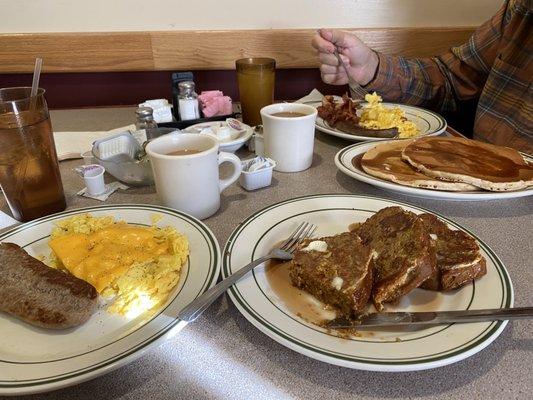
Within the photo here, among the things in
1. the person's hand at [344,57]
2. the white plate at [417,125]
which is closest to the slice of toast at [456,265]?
the white plate at [417,125]

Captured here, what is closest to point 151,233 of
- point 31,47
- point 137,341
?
point 137,341

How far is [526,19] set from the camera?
5.90ft

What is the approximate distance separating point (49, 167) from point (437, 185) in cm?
118

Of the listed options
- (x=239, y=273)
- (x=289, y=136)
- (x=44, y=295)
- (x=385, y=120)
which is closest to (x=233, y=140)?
(x=289, y=136)

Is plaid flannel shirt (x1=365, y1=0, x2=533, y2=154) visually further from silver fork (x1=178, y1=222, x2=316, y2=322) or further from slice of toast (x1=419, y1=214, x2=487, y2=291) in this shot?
silver fork (x1=178, y1=222, x2=316, y2=322)

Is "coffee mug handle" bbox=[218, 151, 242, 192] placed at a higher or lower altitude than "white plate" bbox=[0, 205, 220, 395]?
higher

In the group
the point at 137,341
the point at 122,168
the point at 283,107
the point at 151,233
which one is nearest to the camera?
the point at 137,341

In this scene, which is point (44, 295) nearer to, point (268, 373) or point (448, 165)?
point (268, 373)

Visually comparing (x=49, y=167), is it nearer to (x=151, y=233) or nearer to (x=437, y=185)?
(x=151, y=233)

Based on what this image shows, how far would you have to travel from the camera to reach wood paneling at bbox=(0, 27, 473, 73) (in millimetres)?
2555

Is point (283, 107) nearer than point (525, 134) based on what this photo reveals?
Yes

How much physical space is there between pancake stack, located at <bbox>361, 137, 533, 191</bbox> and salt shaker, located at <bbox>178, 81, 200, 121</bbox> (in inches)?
33.0

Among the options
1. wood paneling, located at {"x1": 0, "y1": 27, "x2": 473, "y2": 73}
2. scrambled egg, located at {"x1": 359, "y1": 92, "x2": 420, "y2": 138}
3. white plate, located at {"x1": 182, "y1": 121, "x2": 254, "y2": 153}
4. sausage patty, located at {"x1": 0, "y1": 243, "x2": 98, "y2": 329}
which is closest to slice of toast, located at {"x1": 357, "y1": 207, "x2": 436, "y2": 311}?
sausage patty, located at {"x1": 0, "y1": 243, "x2": 98, "y2": 329}

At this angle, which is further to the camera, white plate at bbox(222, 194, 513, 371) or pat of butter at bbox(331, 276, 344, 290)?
pat of butter at bbox(331, 276, 344, 290)
